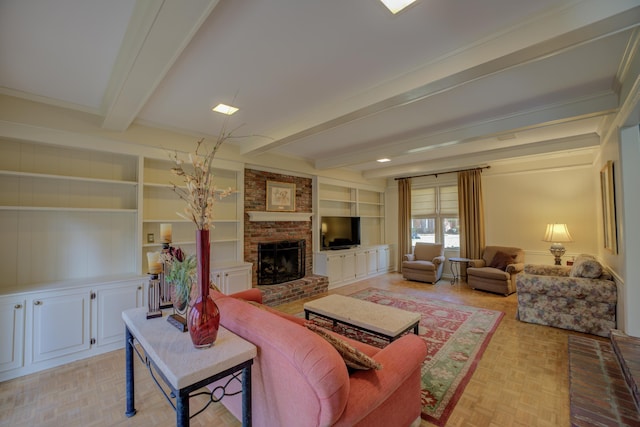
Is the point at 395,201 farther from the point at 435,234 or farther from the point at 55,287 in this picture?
the point at 55,287

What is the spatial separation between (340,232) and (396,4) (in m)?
5.19

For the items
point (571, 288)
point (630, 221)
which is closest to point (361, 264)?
point (571, 288)

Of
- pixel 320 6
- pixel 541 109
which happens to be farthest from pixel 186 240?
pixel 541 109

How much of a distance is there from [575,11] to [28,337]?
5064 millimetres

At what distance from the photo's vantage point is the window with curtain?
6895mm

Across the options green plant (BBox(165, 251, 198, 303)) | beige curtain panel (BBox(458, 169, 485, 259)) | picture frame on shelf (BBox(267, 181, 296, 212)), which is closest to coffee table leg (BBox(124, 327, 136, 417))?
green plant (BBox(165, 251, 198, 303))

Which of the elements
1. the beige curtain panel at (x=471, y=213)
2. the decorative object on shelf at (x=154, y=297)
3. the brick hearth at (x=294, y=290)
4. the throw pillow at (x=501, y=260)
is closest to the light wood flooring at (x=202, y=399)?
the decorative object on shelf at (x=154, y=297)

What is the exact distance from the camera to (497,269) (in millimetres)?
5492

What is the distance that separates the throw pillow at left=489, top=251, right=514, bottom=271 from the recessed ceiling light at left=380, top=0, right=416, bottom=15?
18.3 ft

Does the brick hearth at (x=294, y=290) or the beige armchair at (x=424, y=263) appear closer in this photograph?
the brick hearth at (x=294, y=290)

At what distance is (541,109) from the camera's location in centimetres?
310

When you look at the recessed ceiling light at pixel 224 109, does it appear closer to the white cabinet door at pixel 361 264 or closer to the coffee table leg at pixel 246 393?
the coffee table leg at pixel 246 393

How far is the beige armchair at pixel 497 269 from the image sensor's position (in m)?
5.21

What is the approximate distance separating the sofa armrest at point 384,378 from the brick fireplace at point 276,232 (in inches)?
120
